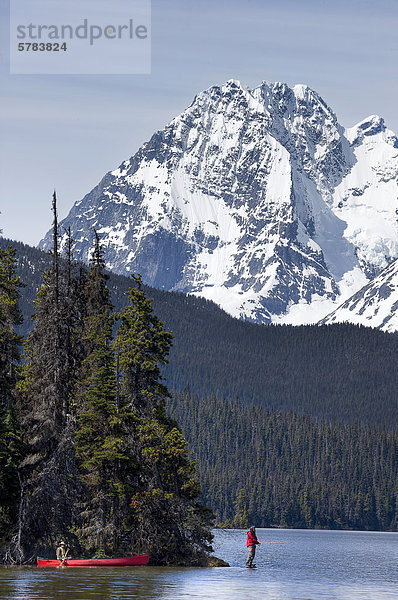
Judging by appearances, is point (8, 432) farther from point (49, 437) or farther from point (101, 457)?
point (101, 457)

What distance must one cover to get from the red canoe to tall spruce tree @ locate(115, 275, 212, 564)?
1.95 metres

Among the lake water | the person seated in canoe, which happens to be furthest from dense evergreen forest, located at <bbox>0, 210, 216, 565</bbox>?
the lake water

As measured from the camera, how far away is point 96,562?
75.1 m

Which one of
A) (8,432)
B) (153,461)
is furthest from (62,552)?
(153,461)

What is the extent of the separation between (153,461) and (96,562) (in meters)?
7.64

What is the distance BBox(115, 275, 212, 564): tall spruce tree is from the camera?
7756 centimetres

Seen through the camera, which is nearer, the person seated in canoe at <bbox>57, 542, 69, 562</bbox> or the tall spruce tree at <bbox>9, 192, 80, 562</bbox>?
the person seated in canoe at <bbox>57, 542, 69, 562</bbox>

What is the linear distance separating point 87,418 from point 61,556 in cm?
909

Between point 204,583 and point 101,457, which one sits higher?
point 101,457

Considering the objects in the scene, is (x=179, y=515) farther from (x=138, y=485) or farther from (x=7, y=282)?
(x=7, y=282)

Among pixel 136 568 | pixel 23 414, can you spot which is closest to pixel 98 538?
pixel 136 568

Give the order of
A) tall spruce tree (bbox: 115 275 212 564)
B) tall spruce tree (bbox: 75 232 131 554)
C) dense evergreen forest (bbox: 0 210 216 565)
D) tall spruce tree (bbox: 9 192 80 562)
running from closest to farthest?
1. tall spruce tree (bbox: 9 192 80 562)
2. dense evergreen forest (bbox: 0 210 216 565)
3. tall spruce tree (bbox: 75 232 131 554)
4. tall spruce tree (bbox: 115 275 212 564)

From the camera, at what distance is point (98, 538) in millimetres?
76875

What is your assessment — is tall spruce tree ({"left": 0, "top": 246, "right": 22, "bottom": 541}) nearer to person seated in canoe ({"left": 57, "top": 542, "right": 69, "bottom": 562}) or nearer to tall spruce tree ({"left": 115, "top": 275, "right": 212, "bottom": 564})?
person seated in canoe ({"left": 57, "top": 542, "right": 69, "bottom": 562})
